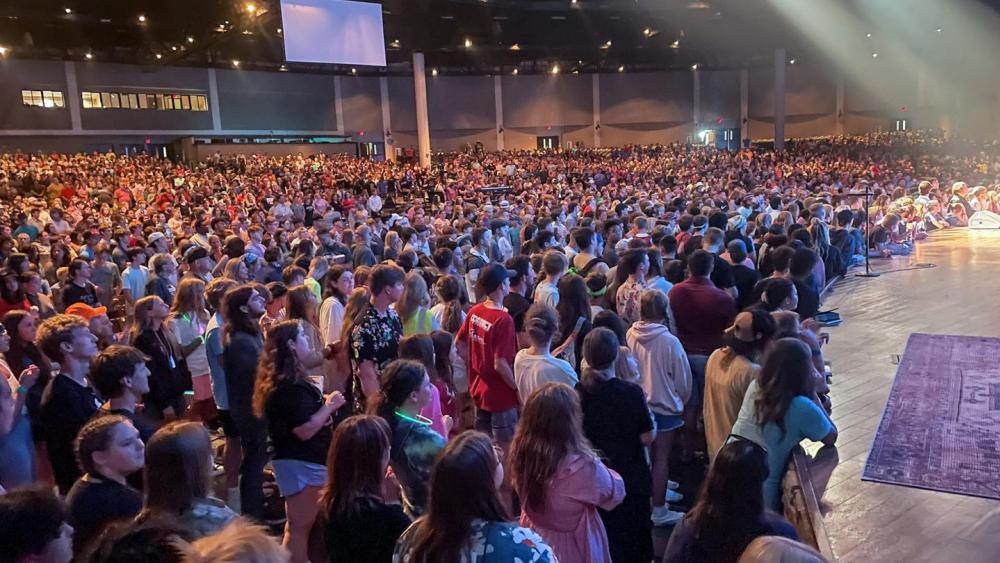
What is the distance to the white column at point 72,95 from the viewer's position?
3041 cm

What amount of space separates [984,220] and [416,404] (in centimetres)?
1523

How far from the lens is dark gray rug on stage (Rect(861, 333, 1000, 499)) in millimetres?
4086

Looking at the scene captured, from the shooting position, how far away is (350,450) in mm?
2361

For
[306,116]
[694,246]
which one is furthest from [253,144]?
[694,246]

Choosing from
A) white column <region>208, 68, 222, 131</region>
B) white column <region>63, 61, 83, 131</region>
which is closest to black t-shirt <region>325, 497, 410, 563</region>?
white column <region>63, 61, 83, 131</region>

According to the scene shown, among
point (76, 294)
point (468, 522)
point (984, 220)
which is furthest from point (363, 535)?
point (984, 220)

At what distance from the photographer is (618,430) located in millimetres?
3289

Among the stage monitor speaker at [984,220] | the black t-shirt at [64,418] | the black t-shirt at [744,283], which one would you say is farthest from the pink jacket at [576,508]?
the stage monitor speaker at [984,220]

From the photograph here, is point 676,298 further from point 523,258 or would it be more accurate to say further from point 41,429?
point 41,429

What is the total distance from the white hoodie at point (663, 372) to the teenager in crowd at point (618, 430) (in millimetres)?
877

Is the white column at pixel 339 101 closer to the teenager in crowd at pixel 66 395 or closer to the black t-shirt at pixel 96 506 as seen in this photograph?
the teenager in crowd at pixel 66 395

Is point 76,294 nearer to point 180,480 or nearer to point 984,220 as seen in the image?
point 180,480

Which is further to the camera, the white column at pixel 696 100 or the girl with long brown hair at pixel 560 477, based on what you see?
the white column at pixel 696 100

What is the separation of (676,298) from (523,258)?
128 cm
